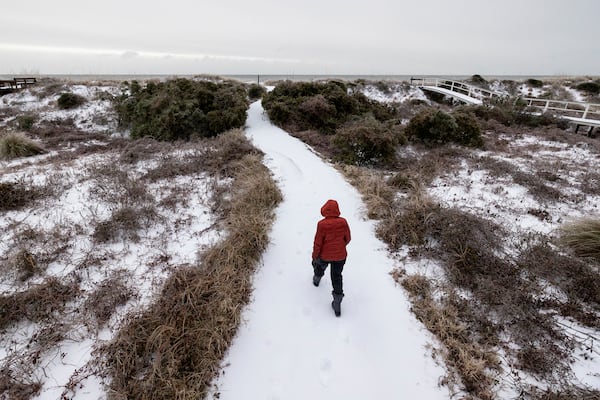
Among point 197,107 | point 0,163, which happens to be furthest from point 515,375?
point 0,163

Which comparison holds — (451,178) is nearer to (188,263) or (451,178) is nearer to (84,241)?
(188,263)

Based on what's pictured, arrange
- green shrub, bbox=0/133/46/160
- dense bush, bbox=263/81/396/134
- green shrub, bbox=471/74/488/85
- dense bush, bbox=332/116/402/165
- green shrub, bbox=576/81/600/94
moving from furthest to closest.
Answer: green shrub, bbox=471/74/488/85 < green shrub, bbox=576/81/600/94 < dense bush, bbox=263/81/396/134 < green shrub, bbox=0/133/46/160 < dense bush, bbox=332/116/402/165

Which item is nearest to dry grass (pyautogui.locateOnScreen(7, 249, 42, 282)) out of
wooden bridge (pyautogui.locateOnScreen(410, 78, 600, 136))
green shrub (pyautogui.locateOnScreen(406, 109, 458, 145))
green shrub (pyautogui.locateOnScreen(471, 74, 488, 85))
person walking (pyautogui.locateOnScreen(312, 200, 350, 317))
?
→ person walking (pyautogui.locateOnScreen(312, 200, 350, 317))

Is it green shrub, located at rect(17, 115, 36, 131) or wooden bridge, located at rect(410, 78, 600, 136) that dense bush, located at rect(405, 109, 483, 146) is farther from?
green shrub, located at rect(17, 115, 36, 131)

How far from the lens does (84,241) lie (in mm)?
5602

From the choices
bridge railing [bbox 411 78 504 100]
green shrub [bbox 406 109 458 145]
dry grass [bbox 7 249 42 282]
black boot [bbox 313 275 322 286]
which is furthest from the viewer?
bridge railing [bbox 411 78 504 100]

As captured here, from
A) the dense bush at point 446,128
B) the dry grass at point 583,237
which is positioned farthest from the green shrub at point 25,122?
the dry grass at point 583,237

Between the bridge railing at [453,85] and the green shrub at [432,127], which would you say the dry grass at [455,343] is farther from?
the bridge railing at [453,85]

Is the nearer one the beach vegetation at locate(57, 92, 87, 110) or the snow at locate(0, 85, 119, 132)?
the snow at locate(0, 85, 119, 132)

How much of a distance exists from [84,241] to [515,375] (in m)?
7.19

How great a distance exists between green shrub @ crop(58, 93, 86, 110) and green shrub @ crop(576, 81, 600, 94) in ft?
130

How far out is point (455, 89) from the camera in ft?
84.6

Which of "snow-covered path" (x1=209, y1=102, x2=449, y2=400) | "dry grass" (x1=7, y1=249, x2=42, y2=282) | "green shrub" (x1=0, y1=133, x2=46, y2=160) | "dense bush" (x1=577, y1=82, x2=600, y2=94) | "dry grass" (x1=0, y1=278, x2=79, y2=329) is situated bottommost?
"snow-covered path" (x1=209, y1=102, x2=449, y2=400)

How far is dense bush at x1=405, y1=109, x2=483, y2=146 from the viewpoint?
11.8 metres
